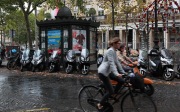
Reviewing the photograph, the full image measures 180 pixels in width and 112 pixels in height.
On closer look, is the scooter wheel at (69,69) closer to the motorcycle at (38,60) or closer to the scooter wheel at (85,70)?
the scooter wheel at (85,70)

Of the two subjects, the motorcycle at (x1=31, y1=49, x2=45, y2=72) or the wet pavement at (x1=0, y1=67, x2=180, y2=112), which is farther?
the motorcycle at (x1=31, y1=49, x2=45, y2=72)

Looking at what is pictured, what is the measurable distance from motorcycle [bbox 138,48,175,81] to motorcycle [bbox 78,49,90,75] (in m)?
2.91

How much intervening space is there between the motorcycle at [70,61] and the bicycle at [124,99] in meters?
9.01

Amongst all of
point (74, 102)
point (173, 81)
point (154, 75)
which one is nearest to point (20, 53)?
point (154, 75)

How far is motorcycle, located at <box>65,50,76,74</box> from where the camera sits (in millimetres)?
16350

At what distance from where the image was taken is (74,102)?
857cm

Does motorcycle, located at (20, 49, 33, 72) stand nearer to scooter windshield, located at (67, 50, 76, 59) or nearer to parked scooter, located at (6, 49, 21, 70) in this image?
parked scooter, located at (6, 49, 21, 70)

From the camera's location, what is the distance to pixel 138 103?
6473 mm

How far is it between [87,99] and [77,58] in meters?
9.65

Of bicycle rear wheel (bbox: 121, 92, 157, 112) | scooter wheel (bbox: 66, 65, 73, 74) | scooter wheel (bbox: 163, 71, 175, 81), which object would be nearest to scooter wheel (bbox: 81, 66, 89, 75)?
scooter wheel (bbox: 66, 65, 73, 74)

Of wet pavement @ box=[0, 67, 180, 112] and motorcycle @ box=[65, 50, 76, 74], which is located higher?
motorcycle @ box=[65, 50, 76, 74]

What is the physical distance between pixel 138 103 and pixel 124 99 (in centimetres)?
30

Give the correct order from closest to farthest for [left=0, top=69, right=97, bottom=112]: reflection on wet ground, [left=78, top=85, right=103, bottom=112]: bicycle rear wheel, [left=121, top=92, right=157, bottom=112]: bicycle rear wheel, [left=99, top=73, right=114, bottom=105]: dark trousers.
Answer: [left=121, top=92, right=157, bottom=112]: bicycle rear wheel, [left=99, top=73, right=114, bottom=105]: dark trousers, [left=78, top=85, right=103, bottom=112]: bicycle rear wheel, [left=0, top=69, right=97, bottom=112]: reflection on wet ground

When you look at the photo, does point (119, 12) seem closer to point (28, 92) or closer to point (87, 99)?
point (28, 92)
